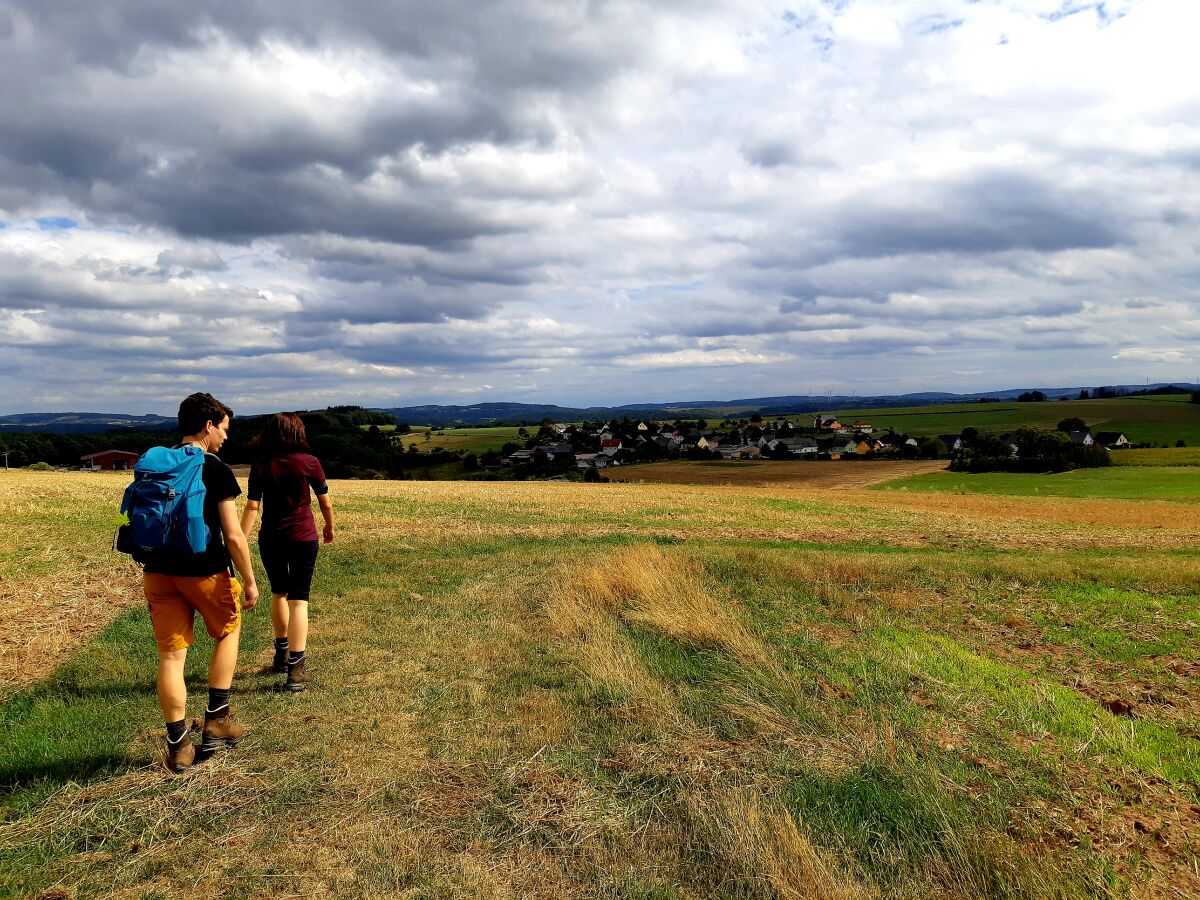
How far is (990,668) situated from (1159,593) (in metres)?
6.67

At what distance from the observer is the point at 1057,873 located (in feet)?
12.4

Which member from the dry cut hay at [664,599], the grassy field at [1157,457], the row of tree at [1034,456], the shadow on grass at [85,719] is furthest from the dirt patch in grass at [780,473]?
the shadow on grass at [85,719]

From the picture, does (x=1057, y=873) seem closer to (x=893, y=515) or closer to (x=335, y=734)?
(x=335, y=734)

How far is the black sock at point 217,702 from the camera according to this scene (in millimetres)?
5133

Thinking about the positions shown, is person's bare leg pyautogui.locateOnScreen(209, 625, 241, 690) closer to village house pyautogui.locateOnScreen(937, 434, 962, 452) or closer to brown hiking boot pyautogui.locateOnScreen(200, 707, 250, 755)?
brown hiking boot pyautogui.locateOnScreen(200, 707, 250, 755)

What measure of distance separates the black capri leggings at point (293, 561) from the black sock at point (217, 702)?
63.9 inches

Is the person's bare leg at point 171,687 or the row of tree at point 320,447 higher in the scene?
the person's bare leg at point 171,687

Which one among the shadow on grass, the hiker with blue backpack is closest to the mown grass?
the shadow on grass

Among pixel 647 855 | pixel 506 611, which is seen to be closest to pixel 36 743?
pixel 647 855

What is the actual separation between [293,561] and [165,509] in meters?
2.17

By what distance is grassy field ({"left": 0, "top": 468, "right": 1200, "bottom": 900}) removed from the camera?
150 inches

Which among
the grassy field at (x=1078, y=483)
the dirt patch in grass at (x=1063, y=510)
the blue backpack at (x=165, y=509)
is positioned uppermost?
the blue backpack at (x=165, y=509)

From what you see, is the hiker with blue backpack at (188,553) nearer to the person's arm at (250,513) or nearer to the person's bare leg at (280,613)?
the person's arm at (250,513)

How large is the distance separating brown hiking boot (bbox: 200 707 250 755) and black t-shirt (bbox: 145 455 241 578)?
3.69 feet
